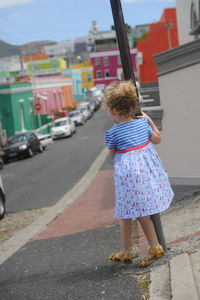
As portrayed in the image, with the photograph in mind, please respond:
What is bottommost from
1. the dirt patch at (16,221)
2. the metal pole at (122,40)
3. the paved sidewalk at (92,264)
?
the dirt patch at (16,221)

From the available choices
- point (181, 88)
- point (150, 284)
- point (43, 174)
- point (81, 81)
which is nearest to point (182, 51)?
point (181, 88)

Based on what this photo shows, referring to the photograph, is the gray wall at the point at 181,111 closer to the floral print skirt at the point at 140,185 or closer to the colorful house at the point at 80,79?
the floral print skirt at the point at 140,185

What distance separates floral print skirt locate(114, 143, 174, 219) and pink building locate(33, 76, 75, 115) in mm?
46175

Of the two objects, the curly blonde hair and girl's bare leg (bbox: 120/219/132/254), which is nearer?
the curly blonde hair

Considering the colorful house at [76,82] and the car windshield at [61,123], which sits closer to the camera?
the car windshield at [61,123]

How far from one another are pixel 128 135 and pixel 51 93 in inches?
2261

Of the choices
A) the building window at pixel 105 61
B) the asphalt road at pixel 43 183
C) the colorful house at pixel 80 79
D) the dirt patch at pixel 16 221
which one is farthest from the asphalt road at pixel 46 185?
the colorful house at pixel 80 79

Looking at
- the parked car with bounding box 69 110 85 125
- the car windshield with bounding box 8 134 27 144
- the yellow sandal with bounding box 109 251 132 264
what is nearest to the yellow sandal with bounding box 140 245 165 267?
the yellow sandal with bounding box 109 251 132 264

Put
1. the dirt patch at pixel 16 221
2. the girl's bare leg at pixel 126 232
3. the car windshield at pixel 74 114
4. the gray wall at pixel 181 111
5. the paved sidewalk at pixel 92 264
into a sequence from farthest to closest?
the car windshield at pixel 74 114 → the dirt patch at pixel 16 221 → the gray wall at pixel 181 111 → the girl's bare leg at pixel 126 232 → the paved sidewalk at pixel 92 264

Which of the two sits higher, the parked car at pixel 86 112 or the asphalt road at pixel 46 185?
the asphalt road at pixel 46 185

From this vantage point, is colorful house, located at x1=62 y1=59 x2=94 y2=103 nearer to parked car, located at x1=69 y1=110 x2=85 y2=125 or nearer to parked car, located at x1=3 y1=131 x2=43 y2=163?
parked car, located at x1=69 y1=110 x2=85 y2=125

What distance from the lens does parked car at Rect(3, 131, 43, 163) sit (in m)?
30.9

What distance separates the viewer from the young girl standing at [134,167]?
15.7ft

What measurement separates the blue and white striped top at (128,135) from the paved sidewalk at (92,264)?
3.35 ft
